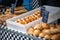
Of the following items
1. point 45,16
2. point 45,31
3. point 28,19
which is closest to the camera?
point 45,31

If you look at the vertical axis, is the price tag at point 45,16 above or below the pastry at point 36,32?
above

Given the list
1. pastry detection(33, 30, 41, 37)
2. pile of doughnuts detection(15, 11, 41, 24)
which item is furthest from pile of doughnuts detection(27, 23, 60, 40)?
pile of doughnuts detection(15, 11, 41, 24)

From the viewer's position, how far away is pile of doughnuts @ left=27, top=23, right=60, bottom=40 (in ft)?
4.89

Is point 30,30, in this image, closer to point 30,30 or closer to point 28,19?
point 30,30

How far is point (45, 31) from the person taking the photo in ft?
5.04

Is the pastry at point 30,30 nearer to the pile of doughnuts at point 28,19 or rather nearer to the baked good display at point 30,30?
the baked good display at point 30,30

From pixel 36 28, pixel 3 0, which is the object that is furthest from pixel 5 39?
pixel 3 0

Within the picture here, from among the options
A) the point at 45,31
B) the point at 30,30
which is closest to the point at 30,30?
the point at 30,30

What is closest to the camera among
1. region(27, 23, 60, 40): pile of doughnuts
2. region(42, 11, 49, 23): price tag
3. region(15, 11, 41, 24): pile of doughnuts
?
region(27, 23, 60, 40): pile of doughnuts

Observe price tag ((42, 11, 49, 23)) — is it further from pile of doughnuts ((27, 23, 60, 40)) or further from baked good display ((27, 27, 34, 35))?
baked good display ((27, 27, 34, 35))

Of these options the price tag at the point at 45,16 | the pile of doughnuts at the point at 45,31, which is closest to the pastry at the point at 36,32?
the pile of doughnuts at the point at 45,31

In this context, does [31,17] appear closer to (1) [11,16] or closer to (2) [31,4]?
(1) [11,16]

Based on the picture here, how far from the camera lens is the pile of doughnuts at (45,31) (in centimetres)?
149

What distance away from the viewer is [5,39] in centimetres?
173
